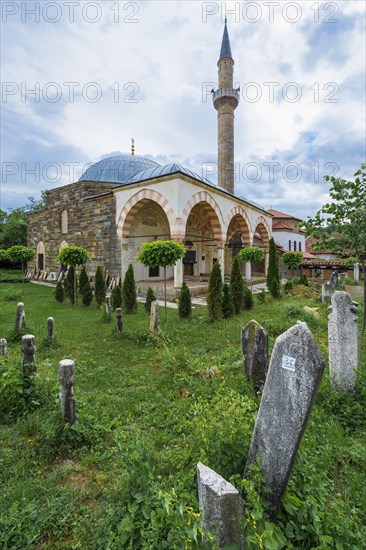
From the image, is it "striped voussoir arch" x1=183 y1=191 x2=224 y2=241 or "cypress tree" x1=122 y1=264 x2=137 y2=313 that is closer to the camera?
"cypress tree" x1=122 y1=264 x2=137 y2=313

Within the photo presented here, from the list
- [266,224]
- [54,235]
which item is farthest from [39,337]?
[266,224]

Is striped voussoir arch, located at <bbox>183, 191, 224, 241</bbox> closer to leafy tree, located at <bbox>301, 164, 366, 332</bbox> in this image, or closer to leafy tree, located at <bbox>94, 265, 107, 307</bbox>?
leafy tree, located at <bbox>94, 265, 107, 307</bbox>

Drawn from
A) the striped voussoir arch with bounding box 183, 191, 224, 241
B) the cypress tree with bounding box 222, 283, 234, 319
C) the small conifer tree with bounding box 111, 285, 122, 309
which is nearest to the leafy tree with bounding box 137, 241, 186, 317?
the small conifer tree with bounding box 111, 285, 122, 309

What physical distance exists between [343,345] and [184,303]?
5.37m

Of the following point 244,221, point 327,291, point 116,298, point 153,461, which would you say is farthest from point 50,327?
point 244,221

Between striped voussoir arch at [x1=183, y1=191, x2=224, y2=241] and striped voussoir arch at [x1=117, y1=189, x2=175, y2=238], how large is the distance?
1.11 metres

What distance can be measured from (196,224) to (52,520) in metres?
19.2

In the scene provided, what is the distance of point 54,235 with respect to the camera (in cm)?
1892

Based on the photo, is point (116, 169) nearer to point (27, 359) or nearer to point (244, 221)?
point (244, 221)

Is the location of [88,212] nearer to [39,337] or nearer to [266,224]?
[39,337]

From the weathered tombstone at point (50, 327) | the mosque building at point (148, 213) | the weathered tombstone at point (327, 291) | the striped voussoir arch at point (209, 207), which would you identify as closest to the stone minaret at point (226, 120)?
the mosque building at point (148, 213)

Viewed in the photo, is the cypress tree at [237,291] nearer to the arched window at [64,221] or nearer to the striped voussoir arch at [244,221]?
the striped voussoir arch at [244,221]

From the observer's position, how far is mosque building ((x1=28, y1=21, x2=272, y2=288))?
12.8 m

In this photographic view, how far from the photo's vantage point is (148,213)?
55.9ft
